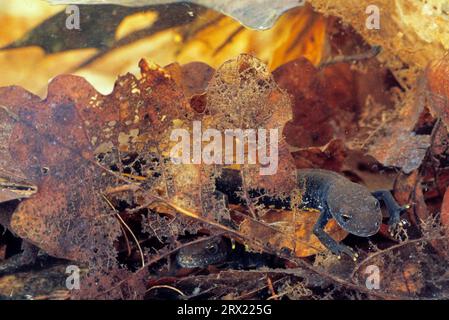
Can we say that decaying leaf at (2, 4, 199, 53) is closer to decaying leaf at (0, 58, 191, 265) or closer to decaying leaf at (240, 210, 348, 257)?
decaying leaf at (0, 58, 191, 265)

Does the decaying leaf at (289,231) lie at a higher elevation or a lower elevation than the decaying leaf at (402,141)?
lower

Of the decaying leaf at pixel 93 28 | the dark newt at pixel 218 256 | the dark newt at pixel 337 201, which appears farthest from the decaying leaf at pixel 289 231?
the decaying leaf at pixel 93 28

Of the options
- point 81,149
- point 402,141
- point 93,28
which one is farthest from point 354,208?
point 93,28

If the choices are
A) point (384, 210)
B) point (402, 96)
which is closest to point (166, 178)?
point (384, 210)

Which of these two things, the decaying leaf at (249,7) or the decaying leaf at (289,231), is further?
the decaying leaf at (249,7)

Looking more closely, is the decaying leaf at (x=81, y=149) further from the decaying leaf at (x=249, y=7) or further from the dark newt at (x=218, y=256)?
the decaying leaf at (x=249, y=7)

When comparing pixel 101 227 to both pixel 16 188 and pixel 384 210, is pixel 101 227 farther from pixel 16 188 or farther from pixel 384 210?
pixel 384 210

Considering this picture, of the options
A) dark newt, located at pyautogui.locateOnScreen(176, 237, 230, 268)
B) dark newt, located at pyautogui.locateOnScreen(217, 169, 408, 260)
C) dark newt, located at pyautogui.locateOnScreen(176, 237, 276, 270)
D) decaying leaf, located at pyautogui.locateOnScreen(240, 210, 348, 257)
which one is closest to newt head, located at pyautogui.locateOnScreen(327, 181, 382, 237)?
dark newt, located at pyautogui.locateOnScreen(217, 169, 408, 260)
